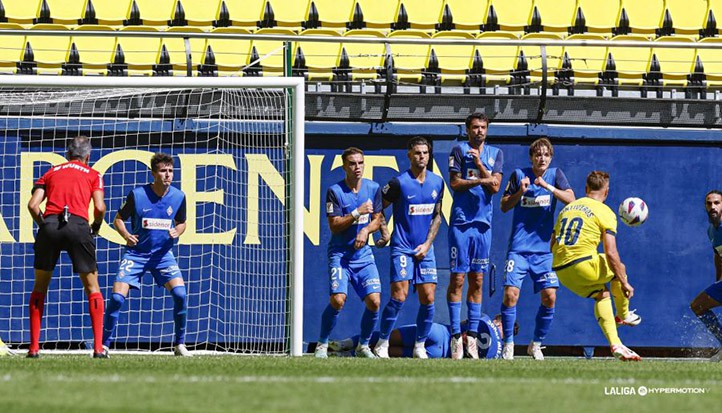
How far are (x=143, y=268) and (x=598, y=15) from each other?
9222 mm

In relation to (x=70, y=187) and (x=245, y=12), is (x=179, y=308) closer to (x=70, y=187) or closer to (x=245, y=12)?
(x=70, y=187)

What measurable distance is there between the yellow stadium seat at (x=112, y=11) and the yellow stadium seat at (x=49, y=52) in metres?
0.60

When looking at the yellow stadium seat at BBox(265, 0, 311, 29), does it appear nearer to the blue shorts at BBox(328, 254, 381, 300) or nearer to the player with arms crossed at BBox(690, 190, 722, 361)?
the blue shorts at BBox(328, 254, 381, 300)

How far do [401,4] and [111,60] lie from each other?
459cm

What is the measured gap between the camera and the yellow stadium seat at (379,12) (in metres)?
16.8

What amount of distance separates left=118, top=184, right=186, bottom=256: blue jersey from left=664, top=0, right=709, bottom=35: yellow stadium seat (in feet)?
30.5

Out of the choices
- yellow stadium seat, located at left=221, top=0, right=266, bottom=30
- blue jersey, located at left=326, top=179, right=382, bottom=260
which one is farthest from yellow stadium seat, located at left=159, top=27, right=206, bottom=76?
blue jersey, located at left=326, top=179, right=382, bottom=260

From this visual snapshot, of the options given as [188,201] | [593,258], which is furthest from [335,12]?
[593,258]

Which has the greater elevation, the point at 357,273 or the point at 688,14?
the point at 688,14

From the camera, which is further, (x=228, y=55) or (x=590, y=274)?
(x=228, y=55)

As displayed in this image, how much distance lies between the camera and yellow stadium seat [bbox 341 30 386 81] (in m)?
14.1

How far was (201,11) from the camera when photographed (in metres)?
16.5

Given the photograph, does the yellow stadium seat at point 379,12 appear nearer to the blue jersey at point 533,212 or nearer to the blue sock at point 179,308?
the blue jersey at point 533,212

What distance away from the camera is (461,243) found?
36.9ft
